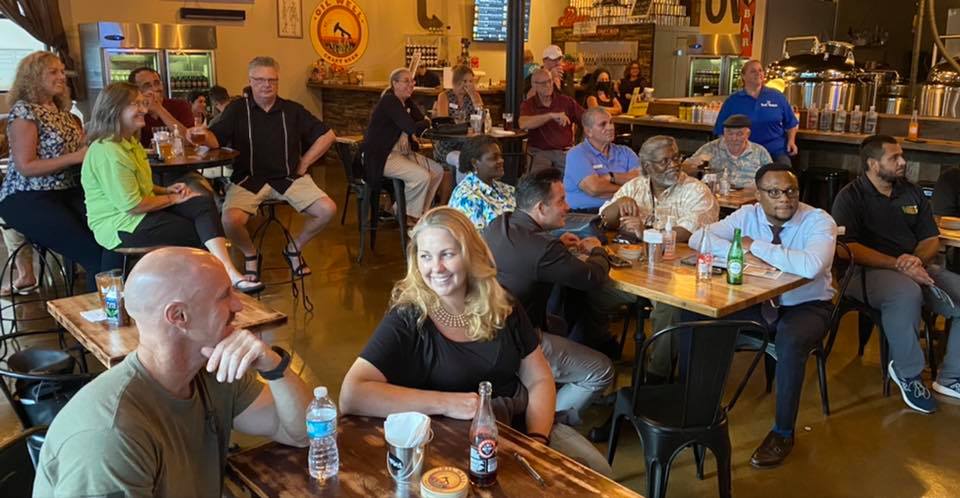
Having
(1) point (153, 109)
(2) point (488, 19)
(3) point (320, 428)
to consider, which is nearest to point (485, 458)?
(3) point (320, 428)

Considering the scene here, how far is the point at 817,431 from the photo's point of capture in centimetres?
355

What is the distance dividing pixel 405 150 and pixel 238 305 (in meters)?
5.04

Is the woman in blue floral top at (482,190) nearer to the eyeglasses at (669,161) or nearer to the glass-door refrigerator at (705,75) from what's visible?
the eyeglasses at (669,161)

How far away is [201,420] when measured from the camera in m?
1.71

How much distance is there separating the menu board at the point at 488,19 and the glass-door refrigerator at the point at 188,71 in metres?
4.62

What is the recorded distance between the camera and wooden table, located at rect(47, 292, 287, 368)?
248cm

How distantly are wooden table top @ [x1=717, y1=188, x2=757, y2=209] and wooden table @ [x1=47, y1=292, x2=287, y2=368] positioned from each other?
2.93m

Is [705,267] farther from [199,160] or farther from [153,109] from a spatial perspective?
[153,109]

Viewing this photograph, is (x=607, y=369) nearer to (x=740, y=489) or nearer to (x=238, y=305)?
(x=740, y=489)

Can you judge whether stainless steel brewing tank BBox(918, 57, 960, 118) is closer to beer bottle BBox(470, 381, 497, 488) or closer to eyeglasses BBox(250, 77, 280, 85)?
eyeglasses BBox(250, 77, 280, 85)

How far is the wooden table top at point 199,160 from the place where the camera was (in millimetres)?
4754

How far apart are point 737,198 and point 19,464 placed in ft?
13.5

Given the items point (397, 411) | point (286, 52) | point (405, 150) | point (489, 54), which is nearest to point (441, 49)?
point (489, 54)

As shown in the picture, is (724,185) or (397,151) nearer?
(724,185)
